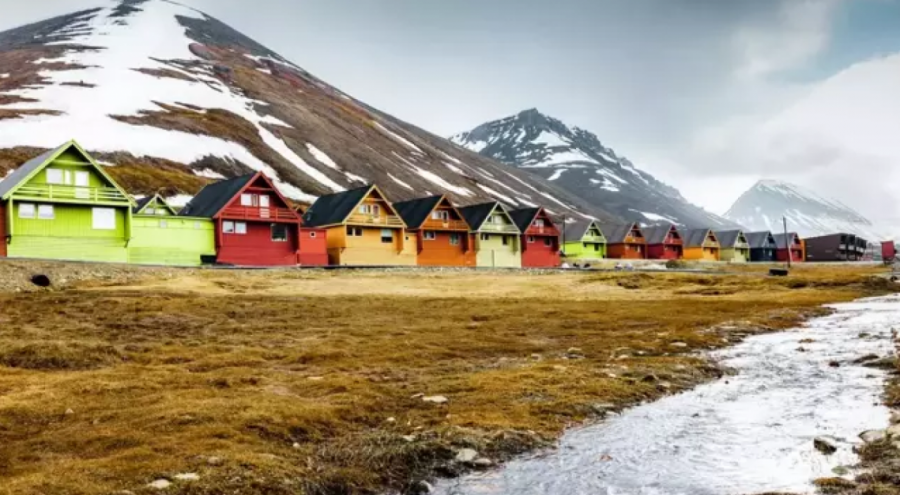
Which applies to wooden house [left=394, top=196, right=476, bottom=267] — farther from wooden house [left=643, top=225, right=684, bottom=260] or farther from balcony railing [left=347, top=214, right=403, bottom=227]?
wooden house [left=643, top=225, right=684, bottom=260]

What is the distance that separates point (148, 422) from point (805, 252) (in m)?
193

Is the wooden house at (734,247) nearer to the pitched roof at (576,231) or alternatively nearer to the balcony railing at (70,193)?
the pitched roof at (576,231)

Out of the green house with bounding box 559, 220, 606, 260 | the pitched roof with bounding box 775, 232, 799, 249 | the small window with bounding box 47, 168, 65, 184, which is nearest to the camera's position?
the small window with bounding box 47, 168, 65, 184

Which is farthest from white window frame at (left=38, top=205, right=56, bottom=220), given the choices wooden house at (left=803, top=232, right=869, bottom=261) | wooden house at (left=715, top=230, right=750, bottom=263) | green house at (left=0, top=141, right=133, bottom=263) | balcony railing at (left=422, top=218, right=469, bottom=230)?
wooden house at (left=803, top=232, right=869, bottom=261)

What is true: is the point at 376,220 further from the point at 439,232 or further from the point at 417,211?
the point at 439,232

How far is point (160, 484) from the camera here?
988cm

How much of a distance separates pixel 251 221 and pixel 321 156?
364 feet

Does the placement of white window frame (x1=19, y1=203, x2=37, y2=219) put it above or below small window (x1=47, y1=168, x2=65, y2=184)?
below

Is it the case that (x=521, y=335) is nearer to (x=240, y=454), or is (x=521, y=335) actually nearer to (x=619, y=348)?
(x=619, y=348)

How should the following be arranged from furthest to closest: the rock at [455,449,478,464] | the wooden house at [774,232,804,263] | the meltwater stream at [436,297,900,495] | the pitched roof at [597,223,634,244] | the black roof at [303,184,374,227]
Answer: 1. the wooden house at [774,232,804,263]
2. the pitched roof at [597,223,634,244]
3. the black roof at [303,184,374,227]
4. the rock at [455,449,478,464]
5. the meltwater stream at [436,297,900,495]

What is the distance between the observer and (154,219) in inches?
2660

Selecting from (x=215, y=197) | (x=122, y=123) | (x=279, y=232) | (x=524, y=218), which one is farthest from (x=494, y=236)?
(x=122, y=123)

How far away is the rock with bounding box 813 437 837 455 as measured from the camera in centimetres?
1238

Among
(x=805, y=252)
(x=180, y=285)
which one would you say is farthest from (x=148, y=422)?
(x=805, y=252)
